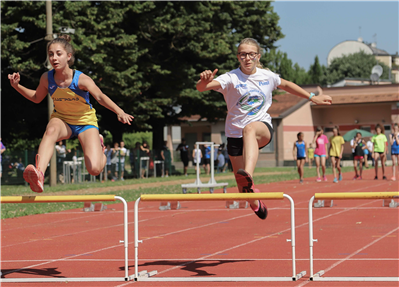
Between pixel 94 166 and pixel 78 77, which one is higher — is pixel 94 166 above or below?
below

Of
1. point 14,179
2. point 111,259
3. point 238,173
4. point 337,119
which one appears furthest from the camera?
point 337,119

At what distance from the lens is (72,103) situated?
6.38 meters

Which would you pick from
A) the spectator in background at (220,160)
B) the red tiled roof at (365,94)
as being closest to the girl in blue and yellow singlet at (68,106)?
the spectator in background at (220,160)

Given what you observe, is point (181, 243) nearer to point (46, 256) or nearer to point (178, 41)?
point (46, 256)

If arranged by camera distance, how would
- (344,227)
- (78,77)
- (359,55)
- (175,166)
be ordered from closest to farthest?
(78,77) < (344,227) < (175,166) < (359,55)

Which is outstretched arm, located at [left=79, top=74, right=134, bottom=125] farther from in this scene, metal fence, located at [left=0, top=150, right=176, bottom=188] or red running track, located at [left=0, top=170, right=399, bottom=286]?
metal fence, located at [left=0, top=150, right=176, bottom=188]

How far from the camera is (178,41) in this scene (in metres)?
28.0

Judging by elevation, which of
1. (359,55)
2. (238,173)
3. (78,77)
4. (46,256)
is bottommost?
(46,256)

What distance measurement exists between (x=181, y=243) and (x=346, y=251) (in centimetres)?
246

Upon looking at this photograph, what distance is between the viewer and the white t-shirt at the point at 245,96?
620 centimetres

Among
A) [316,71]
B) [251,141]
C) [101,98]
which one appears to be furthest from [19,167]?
[316,71]

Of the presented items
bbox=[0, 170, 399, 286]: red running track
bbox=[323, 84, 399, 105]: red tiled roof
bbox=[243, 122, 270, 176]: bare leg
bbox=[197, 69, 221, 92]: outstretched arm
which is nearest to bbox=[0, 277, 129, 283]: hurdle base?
bbox=[0, 170, 399, 286]: red running track

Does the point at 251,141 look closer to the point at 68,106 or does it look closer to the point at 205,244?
the point at 68,106

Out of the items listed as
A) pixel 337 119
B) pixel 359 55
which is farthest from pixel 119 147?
pixel 359 55
